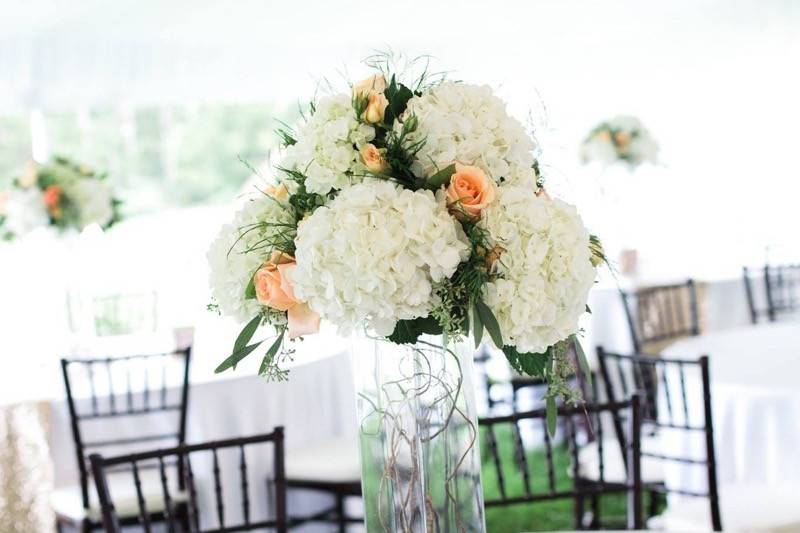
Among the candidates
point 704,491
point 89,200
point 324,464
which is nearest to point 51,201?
point 89,200

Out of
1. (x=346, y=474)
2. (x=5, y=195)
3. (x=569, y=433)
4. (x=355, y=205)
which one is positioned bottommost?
(x=346, y=474)

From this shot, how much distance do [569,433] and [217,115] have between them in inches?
362

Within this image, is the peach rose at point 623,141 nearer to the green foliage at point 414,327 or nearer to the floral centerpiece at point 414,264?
the floral centerpiece at point 414,264

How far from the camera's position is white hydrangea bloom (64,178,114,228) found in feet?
14.4

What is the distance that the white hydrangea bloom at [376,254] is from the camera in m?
1.33

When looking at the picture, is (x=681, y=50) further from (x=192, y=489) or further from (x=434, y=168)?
(x=434, y=168)

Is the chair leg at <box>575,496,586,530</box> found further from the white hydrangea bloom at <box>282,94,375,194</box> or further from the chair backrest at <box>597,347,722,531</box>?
the white hydrangea bloom at <box>282,94,375,194</box>

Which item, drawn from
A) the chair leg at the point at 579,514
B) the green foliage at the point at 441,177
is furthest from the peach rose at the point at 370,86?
the chair leg at the point at 579,514

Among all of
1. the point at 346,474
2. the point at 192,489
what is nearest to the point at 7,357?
the point at 346,474

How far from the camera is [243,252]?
1.48 m

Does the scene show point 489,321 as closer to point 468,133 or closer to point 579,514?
point 468,133

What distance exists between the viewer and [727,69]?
7.59 m

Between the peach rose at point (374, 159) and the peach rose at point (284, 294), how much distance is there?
0.15 metres

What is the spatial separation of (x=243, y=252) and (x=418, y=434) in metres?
0.32
